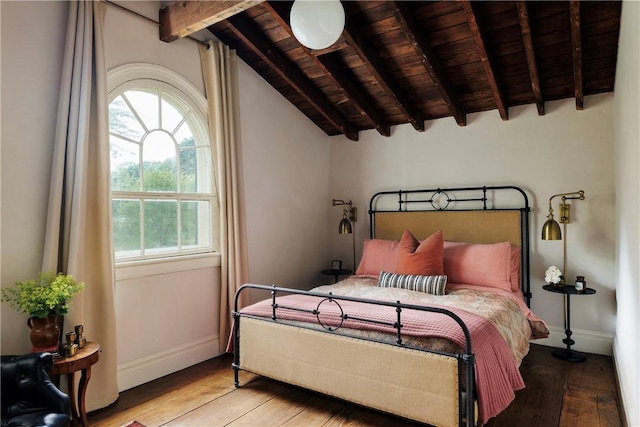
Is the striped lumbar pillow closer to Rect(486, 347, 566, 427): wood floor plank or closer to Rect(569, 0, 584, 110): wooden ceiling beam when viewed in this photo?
Rect(486, 347, 566, 427): wood floor plank

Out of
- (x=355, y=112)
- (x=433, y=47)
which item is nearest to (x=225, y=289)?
(x=355, y=112)

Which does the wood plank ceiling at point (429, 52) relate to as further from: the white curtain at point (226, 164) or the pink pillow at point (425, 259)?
the pink pillow at point (425, 259)

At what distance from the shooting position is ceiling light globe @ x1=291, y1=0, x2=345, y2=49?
7.14 feet

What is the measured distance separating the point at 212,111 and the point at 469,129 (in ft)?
8.54

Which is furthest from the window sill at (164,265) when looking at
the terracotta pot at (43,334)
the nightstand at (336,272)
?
the nightstand at (336,272)

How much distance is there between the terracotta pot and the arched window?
0.75m

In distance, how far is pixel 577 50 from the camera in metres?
2.87

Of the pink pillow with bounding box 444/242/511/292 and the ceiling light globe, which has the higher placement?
the ceiling light globe

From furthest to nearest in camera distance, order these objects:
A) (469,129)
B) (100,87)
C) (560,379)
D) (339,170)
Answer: (339,170), (469,129), (560,379), (100,87)

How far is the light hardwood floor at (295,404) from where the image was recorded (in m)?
2.42

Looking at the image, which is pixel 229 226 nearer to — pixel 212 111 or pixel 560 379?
pixel 212 111

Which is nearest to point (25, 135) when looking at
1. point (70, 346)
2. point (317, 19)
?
point (70, 346)

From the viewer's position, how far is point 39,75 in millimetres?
2473

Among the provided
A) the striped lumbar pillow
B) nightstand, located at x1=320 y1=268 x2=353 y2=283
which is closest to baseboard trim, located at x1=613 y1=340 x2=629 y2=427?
the striped lumbar pillow
